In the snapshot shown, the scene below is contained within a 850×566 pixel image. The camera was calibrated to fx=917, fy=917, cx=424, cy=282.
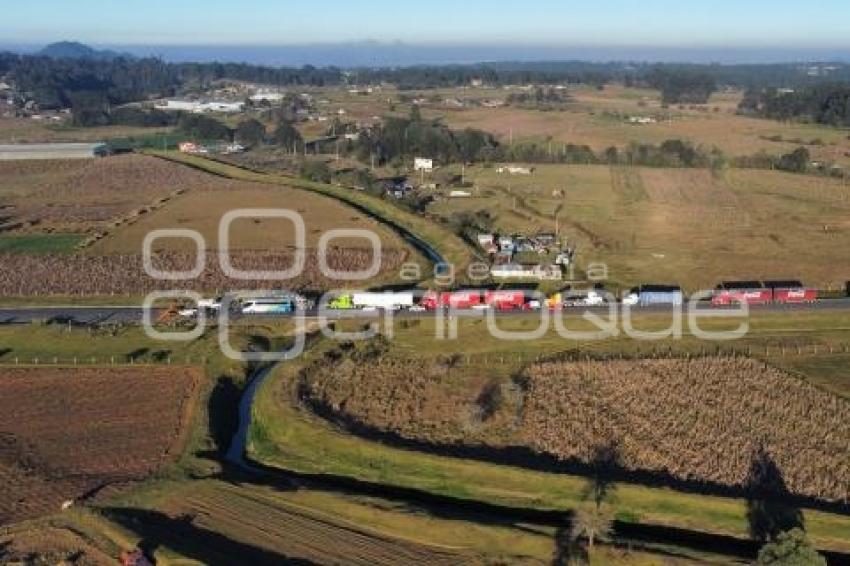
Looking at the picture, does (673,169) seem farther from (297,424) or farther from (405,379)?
(297,424)

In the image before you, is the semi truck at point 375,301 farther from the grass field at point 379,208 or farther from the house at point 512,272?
the grass field at point 379,208

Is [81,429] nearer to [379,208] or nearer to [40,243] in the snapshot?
[40,243]

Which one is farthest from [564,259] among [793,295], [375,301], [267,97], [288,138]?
[267,97]

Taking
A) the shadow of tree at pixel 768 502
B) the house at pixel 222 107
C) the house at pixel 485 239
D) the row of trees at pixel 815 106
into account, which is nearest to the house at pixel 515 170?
the house at pixel 485 239

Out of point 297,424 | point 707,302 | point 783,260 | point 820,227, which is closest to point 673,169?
point 820,227

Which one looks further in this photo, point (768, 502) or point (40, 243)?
point (40, 243)
